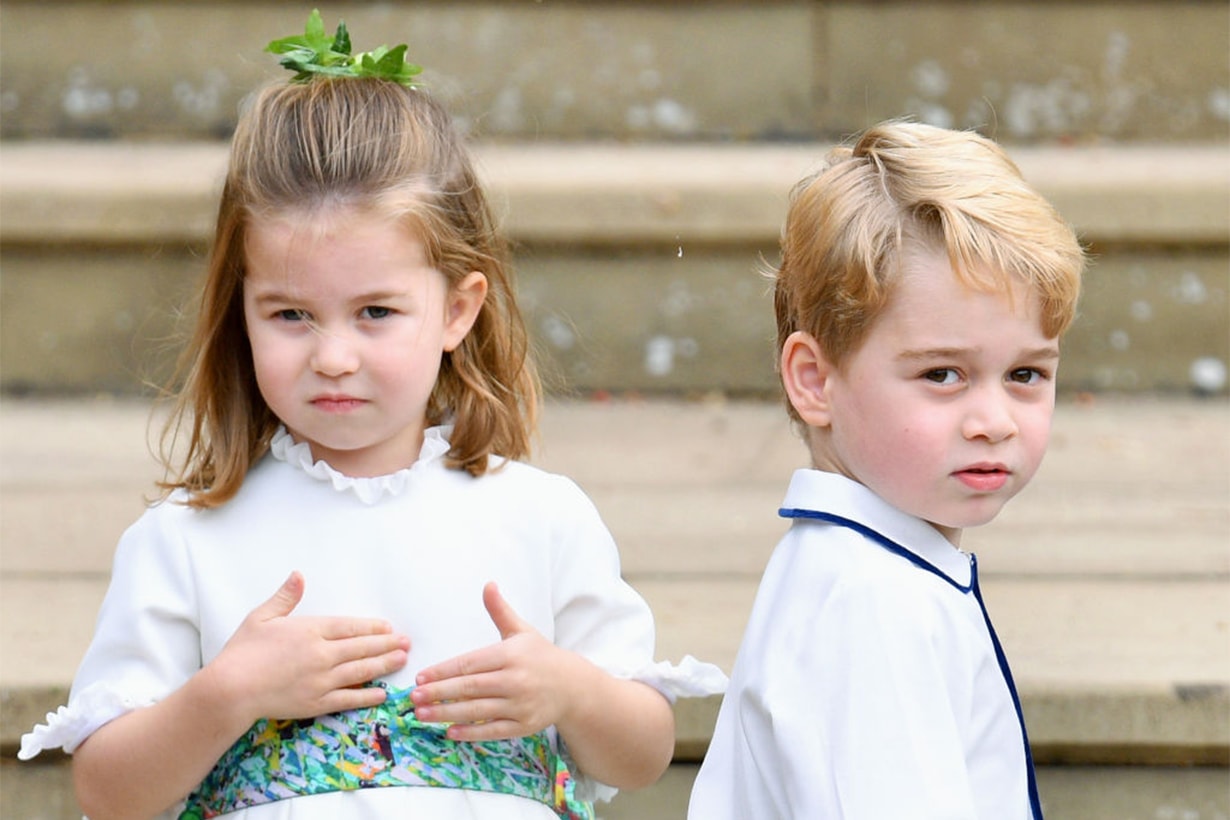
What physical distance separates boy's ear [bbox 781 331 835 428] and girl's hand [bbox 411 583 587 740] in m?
0.34

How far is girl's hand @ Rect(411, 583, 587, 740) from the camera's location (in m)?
1.58

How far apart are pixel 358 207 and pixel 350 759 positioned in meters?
0.54

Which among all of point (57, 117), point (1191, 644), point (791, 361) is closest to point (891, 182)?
point (791, 361)

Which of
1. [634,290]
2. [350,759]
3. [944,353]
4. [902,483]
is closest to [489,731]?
[350,759]

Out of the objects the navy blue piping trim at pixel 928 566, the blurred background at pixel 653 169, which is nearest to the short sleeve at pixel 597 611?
the navy blue piping trim at pixel 928 566

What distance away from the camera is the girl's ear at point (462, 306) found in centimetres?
172

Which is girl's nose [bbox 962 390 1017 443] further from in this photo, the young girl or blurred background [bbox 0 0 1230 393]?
blurred background [bbox 0 0 1230 393]

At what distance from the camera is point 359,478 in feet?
5.64

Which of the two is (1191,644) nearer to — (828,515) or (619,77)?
(828,515)

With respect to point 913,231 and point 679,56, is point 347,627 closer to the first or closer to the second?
point 913,231

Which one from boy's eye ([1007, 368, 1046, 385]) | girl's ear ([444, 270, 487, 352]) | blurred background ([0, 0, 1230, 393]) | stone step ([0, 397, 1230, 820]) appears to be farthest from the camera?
blurred background ([0, 0, 1230, 393])

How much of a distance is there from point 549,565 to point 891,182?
1.73 feet

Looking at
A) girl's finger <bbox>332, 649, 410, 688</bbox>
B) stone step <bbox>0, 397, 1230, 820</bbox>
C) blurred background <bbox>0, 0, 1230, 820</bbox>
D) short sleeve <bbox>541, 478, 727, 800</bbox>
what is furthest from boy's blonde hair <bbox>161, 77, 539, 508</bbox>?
blurred background <bbox>0, 0, 1230, 820</bbox>

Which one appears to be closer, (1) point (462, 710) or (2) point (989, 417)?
(2) point (989, 417)
